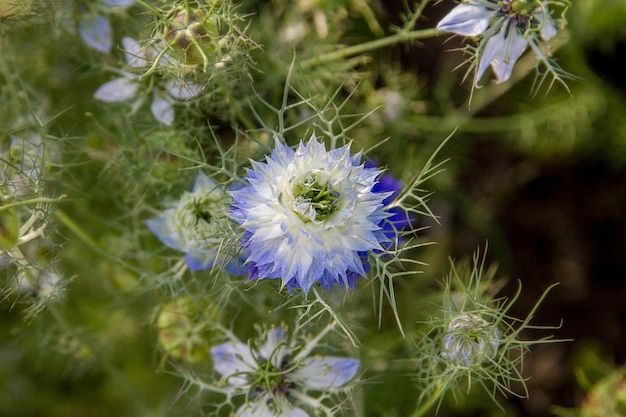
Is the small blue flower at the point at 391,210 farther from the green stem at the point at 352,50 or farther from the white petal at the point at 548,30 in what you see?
the white petal at the point at 548,30

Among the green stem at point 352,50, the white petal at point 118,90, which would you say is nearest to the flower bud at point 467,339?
the green stem at point 352,50

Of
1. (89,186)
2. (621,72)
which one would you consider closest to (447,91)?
(621,72)

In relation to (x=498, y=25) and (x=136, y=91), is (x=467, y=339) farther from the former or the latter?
(x=136, y=91)

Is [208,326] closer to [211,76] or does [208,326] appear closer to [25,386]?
[211,76]

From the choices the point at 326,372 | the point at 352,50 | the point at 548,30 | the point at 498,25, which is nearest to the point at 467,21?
the point at 498,25

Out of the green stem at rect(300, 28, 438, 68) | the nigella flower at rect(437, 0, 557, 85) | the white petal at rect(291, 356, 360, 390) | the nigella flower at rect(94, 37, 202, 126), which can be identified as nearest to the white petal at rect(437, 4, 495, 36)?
the nigella flower at rect(437, 0, 557, 85)

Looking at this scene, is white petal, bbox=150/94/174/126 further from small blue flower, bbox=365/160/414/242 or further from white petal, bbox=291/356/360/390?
white petal, bbox=291/356/360/390
